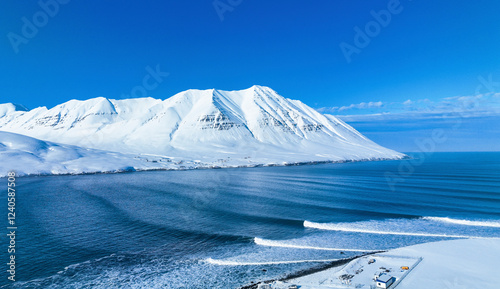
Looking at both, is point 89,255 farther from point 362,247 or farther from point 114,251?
point 362,247

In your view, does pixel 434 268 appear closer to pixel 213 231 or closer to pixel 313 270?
pixel 313 270

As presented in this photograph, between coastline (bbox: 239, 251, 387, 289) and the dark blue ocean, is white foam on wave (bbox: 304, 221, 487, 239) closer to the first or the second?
the dark blue ocean

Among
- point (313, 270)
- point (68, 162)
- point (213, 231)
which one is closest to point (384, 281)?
point (313, 270)

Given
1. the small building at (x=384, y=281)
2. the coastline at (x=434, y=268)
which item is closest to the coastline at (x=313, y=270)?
the coastline at (x=434, y=268)

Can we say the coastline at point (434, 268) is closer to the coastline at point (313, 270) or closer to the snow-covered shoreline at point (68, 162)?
the coastline at point (313, 270)

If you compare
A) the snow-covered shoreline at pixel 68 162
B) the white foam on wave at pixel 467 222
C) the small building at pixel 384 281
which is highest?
Answer: the snow-covered shoreline at pixel 68 162

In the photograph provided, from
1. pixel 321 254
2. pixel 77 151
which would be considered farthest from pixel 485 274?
pixel 77 151
